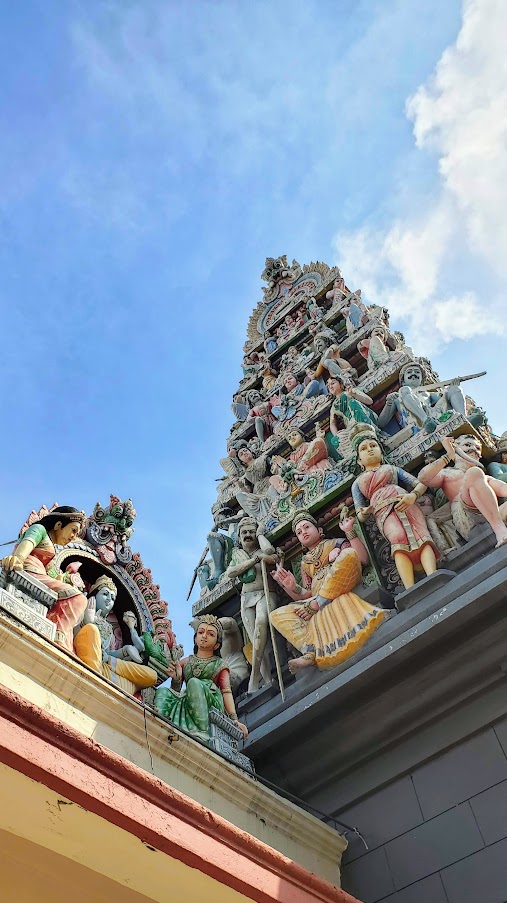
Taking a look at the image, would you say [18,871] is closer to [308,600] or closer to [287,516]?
[308,600]

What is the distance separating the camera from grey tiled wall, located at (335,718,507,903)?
Answer: 19.0ft

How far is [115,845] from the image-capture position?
3818 millimetres

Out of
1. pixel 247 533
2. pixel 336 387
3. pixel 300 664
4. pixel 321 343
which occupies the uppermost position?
pixel 321 343

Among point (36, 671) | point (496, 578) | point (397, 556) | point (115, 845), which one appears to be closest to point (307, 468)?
point (397, 556)

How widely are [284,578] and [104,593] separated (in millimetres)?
2572

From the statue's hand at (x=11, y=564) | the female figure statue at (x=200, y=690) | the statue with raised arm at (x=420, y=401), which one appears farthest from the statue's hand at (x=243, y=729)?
the statue with raised arm at (x=420, y=401)

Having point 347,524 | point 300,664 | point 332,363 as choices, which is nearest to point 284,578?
point 347,524

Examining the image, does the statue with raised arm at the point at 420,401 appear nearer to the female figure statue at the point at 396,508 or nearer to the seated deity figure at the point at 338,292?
the female figure statue at the point at 396,508

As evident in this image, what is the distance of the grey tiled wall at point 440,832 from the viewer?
19.0 ft

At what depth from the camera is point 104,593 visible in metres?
8.12

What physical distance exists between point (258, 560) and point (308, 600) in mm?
1667

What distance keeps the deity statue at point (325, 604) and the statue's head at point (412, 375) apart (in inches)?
126

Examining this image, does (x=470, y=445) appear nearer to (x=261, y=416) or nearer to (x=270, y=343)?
(x=261, y=416)

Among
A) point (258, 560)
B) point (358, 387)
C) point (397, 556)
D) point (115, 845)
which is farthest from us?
point (358, 387)
